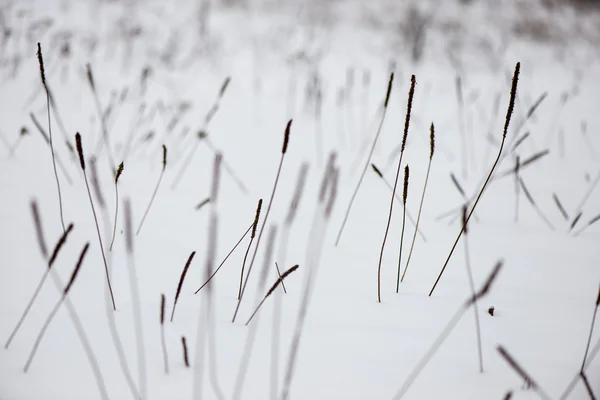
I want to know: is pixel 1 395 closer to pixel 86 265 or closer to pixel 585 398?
pixel 86 265

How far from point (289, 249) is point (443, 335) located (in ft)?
1.31

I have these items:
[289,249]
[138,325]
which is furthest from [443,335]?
[138,325]

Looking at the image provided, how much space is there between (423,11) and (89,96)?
5634 millimetres

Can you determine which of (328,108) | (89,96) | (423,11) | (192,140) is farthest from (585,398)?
(423,11)

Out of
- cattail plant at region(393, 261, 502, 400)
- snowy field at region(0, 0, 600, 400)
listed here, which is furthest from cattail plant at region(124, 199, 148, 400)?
cattail plant at region(393, 261, 502, 400)

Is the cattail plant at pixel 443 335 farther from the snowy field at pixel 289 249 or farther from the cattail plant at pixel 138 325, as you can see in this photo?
the cattail plant at pixel 138 325

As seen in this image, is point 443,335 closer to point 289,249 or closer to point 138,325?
point 289,249

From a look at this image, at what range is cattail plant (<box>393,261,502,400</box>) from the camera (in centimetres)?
49

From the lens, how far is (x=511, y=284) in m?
0.81

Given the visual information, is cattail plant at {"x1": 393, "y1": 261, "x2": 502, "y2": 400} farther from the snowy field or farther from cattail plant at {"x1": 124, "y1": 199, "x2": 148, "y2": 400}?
cattail plant at {"x1": 124, "y1": 199, "x2": 148, "y2": 400}

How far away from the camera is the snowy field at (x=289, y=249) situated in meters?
0.55

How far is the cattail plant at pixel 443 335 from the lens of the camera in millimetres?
491

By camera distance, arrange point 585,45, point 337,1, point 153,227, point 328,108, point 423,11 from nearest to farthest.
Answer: point 153,227 → point 328,108 → point 585,45 → point 423,11 → point 337,1

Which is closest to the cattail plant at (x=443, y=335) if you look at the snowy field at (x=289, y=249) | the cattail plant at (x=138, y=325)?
the snowy field at (x=289, y=249)
